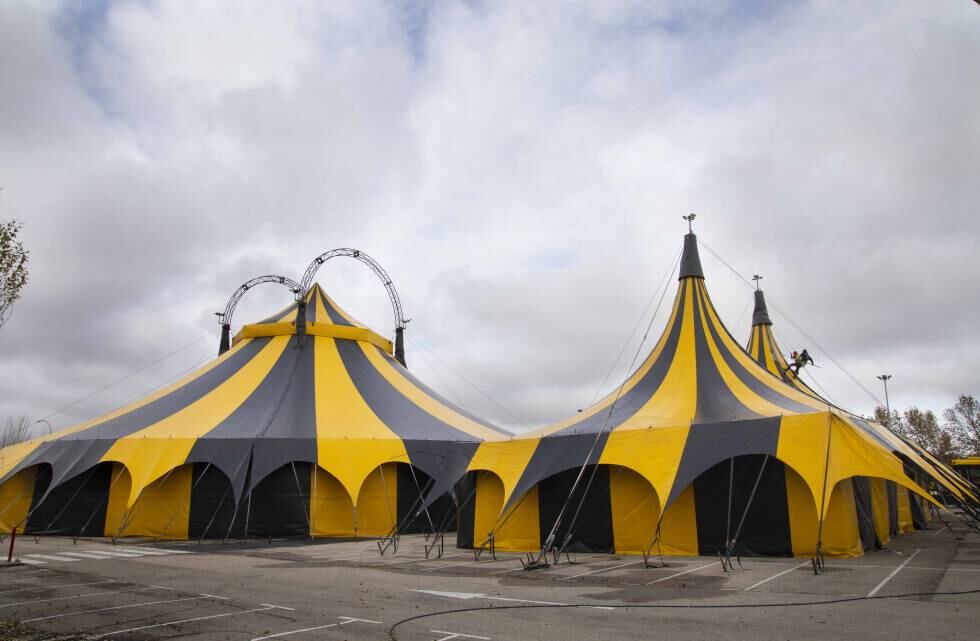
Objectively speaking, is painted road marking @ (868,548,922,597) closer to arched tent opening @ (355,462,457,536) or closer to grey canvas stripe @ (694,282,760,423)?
grey canvas stripe @ (694,282,760,423)

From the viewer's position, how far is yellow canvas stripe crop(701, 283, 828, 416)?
10.4m

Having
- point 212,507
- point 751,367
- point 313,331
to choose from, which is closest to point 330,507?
point 212,507

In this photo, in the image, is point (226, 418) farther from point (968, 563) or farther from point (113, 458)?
point (968, 563)

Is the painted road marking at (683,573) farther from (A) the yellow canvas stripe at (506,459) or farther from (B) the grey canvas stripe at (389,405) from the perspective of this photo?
(B) the grey canvas stripe at (389,405)

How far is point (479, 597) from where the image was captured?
20.5ft

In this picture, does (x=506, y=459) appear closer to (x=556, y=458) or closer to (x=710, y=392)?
(x=556, y=458)

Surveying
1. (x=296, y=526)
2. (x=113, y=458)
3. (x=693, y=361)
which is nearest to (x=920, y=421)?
(x=693, y=361)

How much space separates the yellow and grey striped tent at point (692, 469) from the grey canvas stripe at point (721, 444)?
19 millimetres

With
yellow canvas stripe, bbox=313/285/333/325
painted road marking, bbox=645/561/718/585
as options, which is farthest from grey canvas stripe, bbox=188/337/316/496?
painted road marking, bbox=645/561/718/585

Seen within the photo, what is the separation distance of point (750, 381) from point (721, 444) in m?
2.33

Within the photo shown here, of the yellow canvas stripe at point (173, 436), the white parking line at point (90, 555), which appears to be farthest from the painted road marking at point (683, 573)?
the yellow canvas stripe at point (173, 436)

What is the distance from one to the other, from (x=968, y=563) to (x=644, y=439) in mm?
4161

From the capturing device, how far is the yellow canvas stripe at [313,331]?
17.7 m

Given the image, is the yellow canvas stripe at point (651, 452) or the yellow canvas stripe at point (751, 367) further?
the yellow canvas stripe at point (751, 367)
